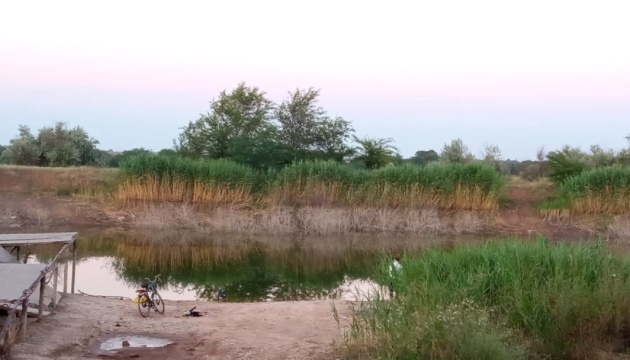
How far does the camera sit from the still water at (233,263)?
584 inches

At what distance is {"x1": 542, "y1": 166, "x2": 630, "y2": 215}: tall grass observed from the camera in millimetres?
26203

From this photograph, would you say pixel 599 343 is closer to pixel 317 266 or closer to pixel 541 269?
pixel 541 269

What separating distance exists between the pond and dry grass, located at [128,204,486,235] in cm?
90

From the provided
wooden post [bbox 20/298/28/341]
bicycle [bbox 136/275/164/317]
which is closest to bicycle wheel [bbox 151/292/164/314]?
bicycle [bbox 136/275/164/317]

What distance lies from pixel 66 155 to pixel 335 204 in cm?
1676

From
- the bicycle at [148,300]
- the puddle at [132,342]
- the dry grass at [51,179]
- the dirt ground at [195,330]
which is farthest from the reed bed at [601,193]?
the puddle at [132,342]

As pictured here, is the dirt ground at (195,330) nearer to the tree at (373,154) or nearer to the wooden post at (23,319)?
the wooden post at (23,319)

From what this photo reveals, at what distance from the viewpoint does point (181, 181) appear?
25578 mm

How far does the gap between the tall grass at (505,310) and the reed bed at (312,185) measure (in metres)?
16.1

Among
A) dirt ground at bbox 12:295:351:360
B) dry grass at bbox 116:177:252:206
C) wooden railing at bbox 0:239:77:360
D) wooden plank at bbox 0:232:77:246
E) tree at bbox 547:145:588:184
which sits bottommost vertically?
dirt ground at bbox 12:295:351:360

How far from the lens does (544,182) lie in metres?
31.7

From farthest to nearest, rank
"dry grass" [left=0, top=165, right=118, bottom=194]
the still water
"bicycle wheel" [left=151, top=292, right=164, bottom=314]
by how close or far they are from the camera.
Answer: "dry grass" [left=0, top=165, right=118, bottom=194] < the still water < "bicycle wheel" [left=151, top=292, right=164, bottom=314]

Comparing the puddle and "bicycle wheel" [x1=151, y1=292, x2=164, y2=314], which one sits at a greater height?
"bicycle wheel" [x1=151, y1=292, x2=164, y2=314]

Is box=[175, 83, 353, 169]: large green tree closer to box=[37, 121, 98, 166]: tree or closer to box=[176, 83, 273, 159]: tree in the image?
box=[176, 83, 273, 159]: tree
